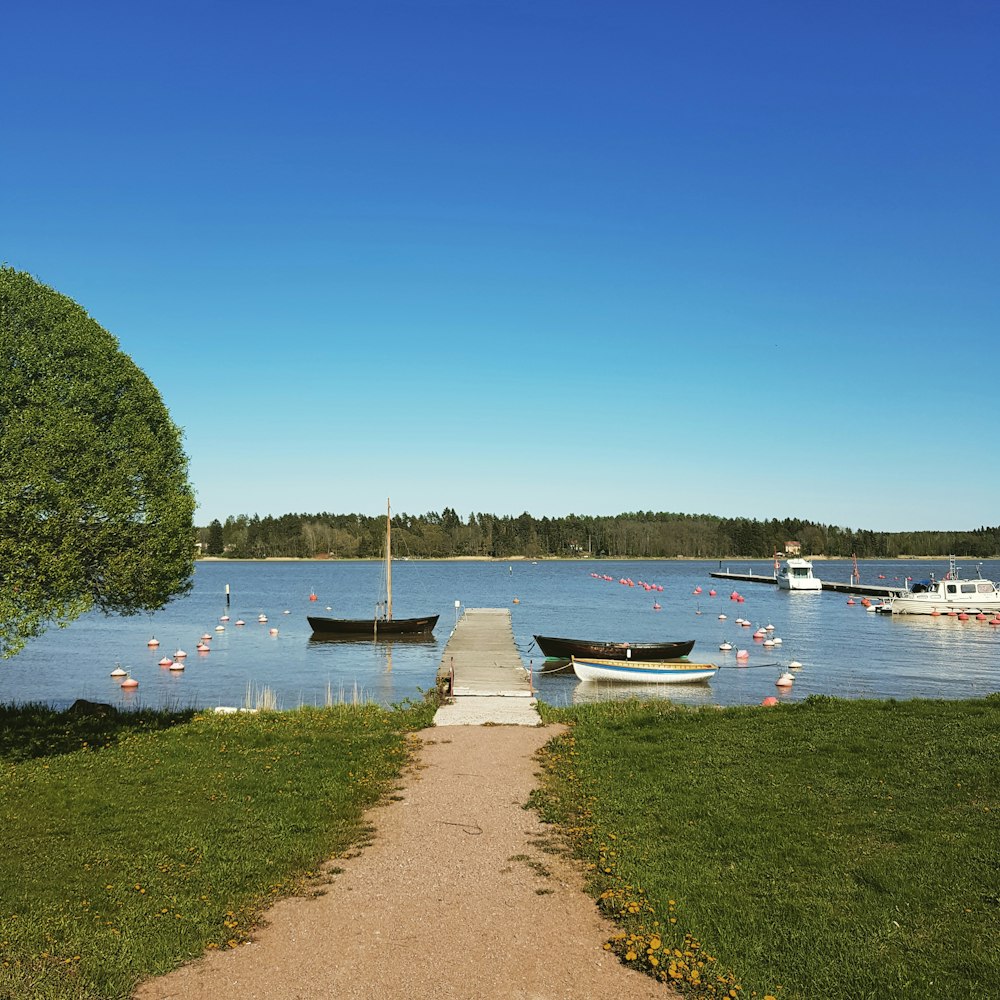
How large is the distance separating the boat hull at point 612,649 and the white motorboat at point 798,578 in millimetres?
72147

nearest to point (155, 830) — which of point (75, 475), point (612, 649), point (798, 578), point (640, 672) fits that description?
point (75, 475)

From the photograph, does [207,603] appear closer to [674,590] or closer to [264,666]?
[264,666]

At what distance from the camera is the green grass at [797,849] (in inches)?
311

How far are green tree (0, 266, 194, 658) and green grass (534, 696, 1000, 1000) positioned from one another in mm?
10057

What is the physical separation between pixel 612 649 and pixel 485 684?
13.1 meters

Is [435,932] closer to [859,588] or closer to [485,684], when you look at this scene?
[485,684]

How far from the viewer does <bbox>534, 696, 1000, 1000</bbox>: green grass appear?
7895 mm

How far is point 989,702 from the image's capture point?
20047mm

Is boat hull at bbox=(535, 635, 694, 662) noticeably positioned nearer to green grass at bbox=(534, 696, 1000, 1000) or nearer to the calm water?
the calm water

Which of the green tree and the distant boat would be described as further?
the distant boat

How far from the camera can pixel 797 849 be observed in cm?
1080

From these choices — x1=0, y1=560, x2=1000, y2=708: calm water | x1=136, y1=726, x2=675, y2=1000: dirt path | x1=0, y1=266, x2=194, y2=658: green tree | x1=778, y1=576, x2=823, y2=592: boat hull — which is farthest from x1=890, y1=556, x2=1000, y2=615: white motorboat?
x1=136, y1=726, x2=675, y2=1000: dirt path

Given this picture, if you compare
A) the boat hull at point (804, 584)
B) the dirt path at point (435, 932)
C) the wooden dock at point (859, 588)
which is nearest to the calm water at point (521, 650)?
the wooden dock at point (859, 588)

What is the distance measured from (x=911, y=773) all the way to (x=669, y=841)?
17.2 ft
